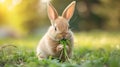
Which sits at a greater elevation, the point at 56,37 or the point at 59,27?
the point at 59,27

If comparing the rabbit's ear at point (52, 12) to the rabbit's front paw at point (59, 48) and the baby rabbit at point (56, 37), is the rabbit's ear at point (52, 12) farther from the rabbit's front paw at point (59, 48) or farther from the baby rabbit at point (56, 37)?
the rabbit's front paw at point (59, 48)

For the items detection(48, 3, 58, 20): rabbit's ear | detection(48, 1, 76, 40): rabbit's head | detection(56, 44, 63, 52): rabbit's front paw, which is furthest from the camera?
detection(48, 3, 58, 20): rabbit's ear

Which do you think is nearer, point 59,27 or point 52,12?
point 59,27

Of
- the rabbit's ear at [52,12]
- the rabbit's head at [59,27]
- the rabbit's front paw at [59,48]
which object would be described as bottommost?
the rabbit's front paw at [59,48]

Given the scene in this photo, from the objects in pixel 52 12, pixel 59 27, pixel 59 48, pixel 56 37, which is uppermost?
pixel 52 12

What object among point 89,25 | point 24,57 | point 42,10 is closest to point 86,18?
point 89,25

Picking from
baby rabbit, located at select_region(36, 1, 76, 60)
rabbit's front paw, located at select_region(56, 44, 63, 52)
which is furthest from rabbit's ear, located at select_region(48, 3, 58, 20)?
rabbit's front paw, located at select_region(56, 44, 63, 52)

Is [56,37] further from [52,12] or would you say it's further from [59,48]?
[52,12]

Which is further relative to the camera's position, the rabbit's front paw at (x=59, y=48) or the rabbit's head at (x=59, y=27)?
the rabbit's front paw at (x=59, y=48)

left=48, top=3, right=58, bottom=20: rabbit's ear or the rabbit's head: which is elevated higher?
left=48, top=3, right=58, bottom=20: rabbit's ear

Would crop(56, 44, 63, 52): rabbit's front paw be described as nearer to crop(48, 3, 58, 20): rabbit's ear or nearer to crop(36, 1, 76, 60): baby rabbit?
crop(36, 1, 76, 60): baby rabbit

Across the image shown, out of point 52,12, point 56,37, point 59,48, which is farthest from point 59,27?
point 52,12

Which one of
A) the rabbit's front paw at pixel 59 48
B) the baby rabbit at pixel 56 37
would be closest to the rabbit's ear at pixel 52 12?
the baby rabbit at pixel 56 37

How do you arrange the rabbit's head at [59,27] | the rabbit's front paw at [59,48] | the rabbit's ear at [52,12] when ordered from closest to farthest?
1. the rabbit's head at [59,27]
2. the rabbit's front paw at [59,48]
3. the rabbit's ear at [52,12]
